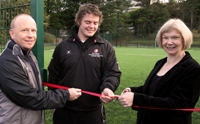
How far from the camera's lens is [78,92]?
261 cm

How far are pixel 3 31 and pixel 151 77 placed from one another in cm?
300

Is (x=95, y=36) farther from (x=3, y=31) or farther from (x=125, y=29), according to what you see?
(x=125, y=29)

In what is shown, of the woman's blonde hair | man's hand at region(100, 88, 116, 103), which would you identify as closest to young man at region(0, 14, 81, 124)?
man's hand at region(100, 88, 116, 103)

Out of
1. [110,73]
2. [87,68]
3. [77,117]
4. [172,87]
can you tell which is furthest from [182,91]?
[77,117]

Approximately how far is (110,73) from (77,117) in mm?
698

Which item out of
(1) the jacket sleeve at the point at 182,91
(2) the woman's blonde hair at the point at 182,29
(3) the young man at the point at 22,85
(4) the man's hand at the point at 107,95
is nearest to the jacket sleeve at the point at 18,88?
(3) the young man at the point at 22,85

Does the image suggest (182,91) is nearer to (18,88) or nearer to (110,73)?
(110,73)

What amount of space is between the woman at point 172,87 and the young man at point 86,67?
1.91 ft

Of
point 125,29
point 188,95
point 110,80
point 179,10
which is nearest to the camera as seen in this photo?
point 188,95

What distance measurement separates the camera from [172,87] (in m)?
2.40

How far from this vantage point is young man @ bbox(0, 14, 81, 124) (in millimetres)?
2211

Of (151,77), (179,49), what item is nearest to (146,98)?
(151,77)

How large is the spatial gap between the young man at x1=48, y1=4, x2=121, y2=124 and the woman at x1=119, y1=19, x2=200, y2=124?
58 cm

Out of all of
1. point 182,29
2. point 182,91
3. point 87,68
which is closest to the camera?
point 182,91
